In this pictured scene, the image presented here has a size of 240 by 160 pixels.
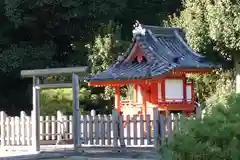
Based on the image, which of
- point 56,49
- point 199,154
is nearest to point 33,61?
point 56,49

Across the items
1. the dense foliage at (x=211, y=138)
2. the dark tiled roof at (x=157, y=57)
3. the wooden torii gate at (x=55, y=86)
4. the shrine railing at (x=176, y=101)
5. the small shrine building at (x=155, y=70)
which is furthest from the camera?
the shrine railing at (x=176, y=101)

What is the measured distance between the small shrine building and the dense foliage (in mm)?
11492

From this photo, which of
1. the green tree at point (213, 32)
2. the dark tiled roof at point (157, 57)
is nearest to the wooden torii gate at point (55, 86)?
the dark tiled roof at point (157, 57)

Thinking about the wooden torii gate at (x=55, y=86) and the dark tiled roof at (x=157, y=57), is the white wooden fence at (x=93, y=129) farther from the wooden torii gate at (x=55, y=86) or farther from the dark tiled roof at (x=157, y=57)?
the dark tiled roof at (x=157, y=57)

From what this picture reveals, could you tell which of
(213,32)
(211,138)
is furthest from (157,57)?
(211,138)

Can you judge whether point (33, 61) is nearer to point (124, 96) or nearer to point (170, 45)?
point (124, 96)

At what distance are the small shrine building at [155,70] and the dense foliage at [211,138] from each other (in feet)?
37.7

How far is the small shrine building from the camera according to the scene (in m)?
18.2

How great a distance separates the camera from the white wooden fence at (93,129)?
14.1 meters

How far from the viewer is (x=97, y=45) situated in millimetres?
26125

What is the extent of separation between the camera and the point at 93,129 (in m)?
14.9

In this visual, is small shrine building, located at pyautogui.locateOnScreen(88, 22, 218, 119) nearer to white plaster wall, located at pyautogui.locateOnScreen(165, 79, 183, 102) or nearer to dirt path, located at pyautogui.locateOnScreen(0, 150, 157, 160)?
white plaster wall, located at pyautogui.locateOnScreen(165, 79, 183, 102)

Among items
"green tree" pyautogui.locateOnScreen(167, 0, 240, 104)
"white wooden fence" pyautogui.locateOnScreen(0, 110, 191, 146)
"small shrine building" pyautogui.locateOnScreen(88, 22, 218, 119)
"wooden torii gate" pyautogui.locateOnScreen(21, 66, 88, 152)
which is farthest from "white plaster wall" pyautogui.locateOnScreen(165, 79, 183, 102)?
"wooden torii gate" pyautogui.locateOnScreen(21, 66, 88, 152)

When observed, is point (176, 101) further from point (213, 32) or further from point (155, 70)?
point (213, 32)
